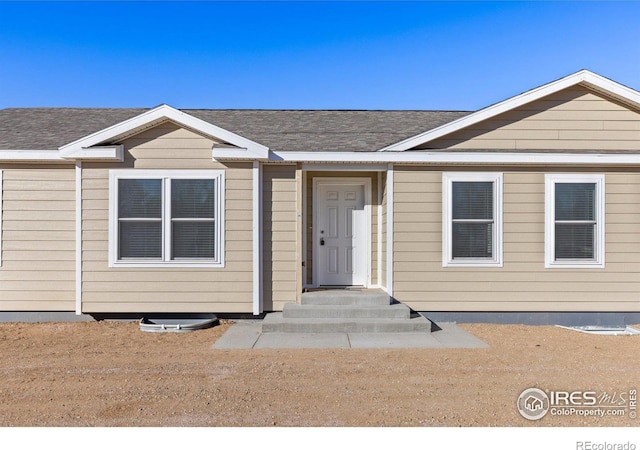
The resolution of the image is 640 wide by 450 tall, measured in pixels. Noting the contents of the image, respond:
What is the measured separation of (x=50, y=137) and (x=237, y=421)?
727cm

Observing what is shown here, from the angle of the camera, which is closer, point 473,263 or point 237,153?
point 237,153

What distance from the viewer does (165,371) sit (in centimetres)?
519

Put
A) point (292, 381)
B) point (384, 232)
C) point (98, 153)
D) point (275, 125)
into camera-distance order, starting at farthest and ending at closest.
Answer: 1. point (275, 125)
2. point (384, 232)
3. point (98, 153)
4. point (292, 381)

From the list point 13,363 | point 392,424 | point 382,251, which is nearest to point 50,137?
point 13,363

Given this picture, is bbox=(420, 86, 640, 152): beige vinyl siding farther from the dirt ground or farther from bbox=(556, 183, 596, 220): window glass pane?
the dirt ground

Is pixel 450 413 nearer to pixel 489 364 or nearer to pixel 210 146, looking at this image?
pixel 489 364

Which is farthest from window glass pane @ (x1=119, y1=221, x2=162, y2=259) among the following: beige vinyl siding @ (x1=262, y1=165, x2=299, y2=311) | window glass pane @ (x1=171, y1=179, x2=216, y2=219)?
beige vinyl siding @ (x1=262, y1=165, x2=299, y2=311)

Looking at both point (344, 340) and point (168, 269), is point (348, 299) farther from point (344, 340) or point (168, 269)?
point (168, 269)

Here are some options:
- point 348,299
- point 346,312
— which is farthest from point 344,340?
point 348,299

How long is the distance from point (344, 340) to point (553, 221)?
426 cm

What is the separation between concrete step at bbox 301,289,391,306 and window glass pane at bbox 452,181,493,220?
1.92 metres

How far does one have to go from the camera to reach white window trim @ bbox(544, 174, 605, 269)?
780cm

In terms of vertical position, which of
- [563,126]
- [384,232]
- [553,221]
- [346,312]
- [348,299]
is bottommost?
[346,312]

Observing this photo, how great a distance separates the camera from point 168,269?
7738 mm
